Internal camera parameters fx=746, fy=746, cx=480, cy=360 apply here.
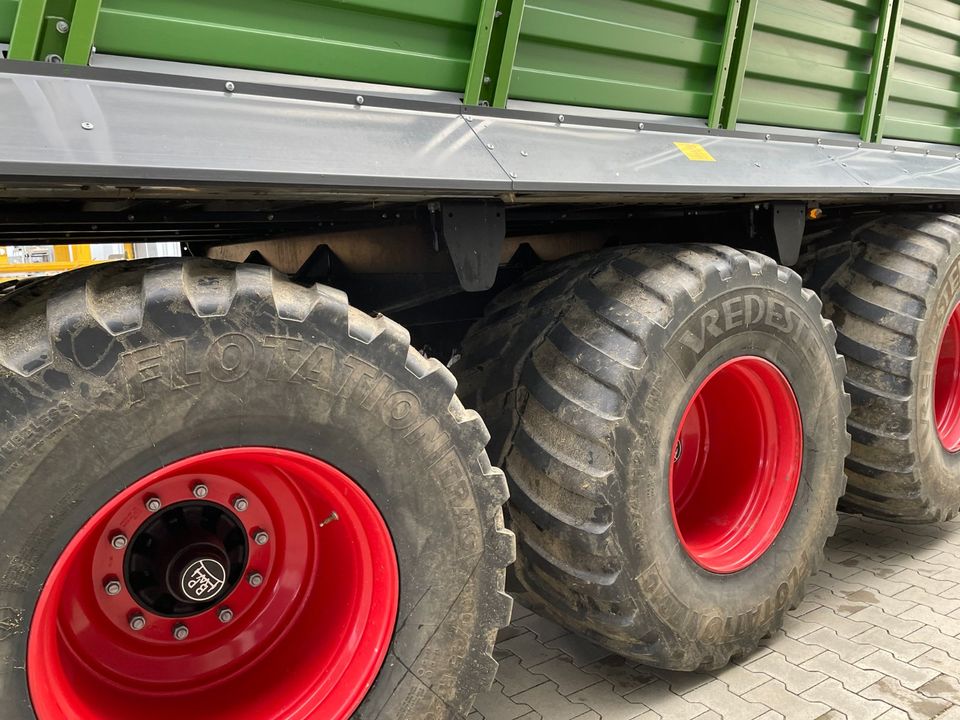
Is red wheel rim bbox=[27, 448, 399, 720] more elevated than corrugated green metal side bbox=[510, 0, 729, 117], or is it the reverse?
corrugated green metal side bbox=[510, 0, 729, 117]

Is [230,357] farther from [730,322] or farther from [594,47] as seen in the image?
[730,322]

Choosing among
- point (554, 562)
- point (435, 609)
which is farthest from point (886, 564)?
point (435, 609)

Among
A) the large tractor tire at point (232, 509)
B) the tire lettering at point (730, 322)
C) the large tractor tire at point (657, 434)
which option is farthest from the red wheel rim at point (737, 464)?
the large tractor tire at point (232, 509)

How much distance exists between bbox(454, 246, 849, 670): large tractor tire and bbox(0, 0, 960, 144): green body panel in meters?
0.63

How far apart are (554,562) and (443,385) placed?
86cm

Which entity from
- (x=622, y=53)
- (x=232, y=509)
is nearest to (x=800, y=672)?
(x=232, y=509)

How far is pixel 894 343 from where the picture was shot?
11.1 ft

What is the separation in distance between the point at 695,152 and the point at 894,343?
160 centimetres

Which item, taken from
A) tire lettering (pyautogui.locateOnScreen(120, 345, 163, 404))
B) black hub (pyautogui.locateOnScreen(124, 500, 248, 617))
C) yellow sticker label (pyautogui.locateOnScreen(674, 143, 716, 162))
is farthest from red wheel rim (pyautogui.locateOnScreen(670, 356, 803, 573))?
tire lettering (pyautogui.locateOnScreen(120, 345, 163, 404))

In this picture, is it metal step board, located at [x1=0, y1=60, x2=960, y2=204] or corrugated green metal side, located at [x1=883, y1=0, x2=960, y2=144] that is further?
corrugated green metal side, located at [x1=883, y1=0, x2=960, y2=144]

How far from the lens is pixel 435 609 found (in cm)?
193

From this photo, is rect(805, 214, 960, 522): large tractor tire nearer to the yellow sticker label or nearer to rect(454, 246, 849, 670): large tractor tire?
rect(454, 246, 849, 670): large tractor tire

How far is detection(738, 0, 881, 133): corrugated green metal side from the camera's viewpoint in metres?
2.77

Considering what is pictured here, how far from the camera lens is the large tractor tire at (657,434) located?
2311 millimetres
